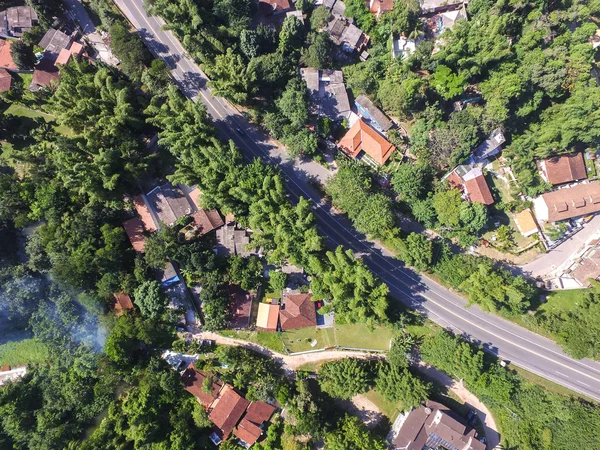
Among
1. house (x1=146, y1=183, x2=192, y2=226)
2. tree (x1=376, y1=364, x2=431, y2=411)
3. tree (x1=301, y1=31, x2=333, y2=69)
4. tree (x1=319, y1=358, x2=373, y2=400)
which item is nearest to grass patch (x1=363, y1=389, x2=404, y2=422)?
tree (x1=376, y1=364, x2=431, y2=411)

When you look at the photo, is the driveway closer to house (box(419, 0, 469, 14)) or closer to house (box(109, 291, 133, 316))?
house (box(419, 0, 469, 14))

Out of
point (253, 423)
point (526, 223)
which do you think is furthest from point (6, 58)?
point (526, 223)

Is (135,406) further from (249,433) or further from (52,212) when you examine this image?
(52,212)

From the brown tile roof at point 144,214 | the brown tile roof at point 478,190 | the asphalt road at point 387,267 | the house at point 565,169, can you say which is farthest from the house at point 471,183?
the brown tile roof at point 144,214

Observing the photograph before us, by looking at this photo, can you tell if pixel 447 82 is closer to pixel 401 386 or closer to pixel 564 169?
pixel 564 169

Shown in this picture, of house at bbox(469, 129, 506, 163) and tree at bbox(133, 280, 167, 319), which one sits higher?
house at bbox(469, 129, 506, 163)
